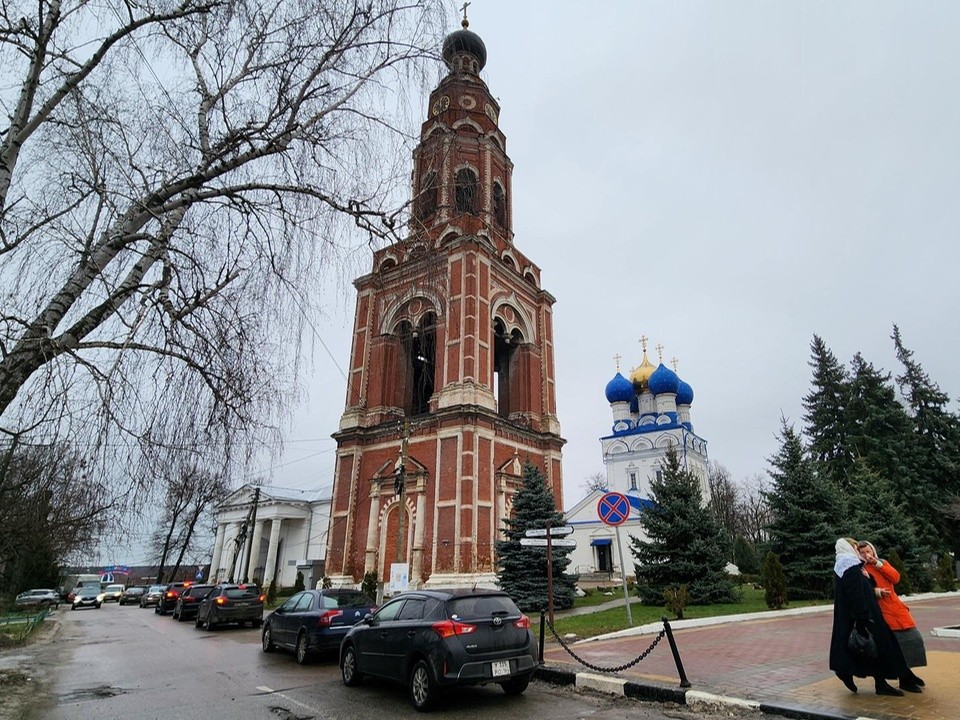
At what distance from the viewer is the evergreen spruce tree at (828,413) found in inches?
1548

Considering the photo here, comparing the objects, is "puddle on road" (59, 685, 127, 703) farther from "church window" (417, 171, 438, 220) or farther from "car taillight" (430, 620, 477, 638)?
"church window" (417, 171, 438, 220)

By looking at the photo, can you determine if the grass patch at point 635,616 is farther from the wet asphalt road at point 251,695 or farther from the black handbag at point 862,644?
the black handbag at point 862,644

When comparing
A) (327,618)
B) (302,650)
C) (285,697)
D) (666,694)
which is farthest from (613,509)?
(302,650)

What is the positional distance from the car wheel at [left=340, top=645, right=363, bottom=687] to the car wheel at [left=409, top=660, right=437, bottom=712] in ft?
5.46

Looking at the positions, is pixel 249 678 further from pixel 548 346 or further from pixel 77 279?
pixel 548 346

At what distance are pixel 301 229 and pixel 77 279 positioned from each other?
2.04 m

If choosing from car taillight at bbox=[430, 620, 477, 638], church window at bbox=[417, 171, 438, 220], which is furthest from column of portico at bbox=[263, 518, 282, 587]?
church window at bbox=[417, 171, 438, 220]

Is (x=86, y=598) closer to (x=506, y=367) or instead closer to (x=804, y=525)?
(x=506, y=367)

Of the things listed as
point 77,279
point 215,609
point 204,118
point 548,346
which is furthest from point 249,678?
point 548,346

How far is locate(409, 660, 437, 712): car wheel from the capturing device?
695cm

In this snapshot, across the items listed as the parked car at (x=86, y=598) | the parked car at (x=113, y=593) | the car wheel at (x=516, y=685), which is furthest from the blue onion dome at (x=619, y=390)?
the car wheel at (x=516, y=685)

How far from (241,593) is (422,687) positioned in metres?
15.2

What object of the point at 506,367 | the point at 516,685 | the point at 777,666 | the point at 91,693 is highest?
the point at 506,367

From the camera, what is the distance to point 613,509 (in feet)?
37.0
